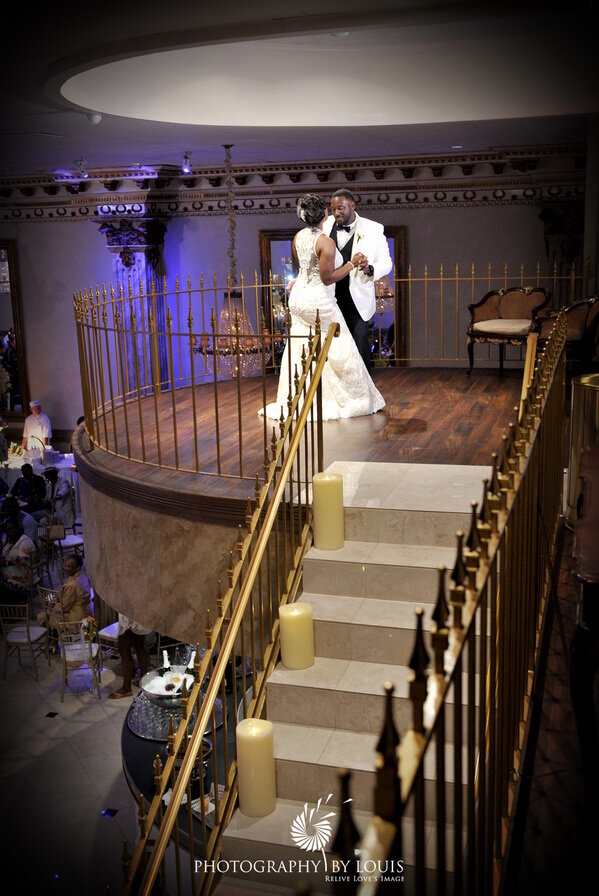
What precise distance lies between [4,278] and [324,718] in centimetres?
1142

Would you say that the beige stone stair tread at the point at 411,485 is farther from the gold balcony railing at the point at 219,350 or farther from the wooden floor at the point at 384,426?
the gold balcony railing at the point at 219,350

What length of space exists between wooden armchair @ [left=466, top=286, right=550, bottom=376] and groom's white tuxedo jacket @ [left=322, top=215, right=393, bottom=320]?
1445mm

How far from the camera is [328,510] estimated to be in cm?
436

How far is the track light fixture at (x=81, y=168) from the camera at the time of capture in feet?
36.4

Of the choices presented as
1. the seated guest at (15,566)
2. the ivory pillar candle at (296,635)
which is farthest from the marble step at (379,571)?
the seated guest at (15,566)

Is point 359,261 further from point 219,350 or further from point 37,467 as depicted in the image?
point 37,467

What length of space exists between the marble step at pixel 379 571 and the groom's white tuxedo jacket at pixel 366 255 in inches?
127

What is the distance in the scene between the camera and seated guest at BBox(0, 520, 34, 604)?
31.8ft

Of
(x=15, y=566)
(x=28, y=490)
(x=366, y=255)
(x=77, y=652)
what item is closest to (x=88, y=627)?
(x=77, y=652)

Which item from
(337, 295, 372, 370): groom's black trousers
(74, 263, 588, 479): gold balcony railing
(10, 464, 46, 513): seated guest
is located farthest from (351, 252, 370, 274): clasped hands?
(10, 464, 46, 513): seated guest

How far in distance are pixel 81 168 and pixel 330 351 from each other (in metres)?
6.23

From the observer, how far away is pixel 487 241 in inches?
435

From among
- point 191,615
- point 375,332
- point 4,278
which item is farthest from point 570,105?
point 4,278

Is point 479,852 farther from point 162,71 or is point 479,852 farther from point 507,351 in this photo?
point 507,351
